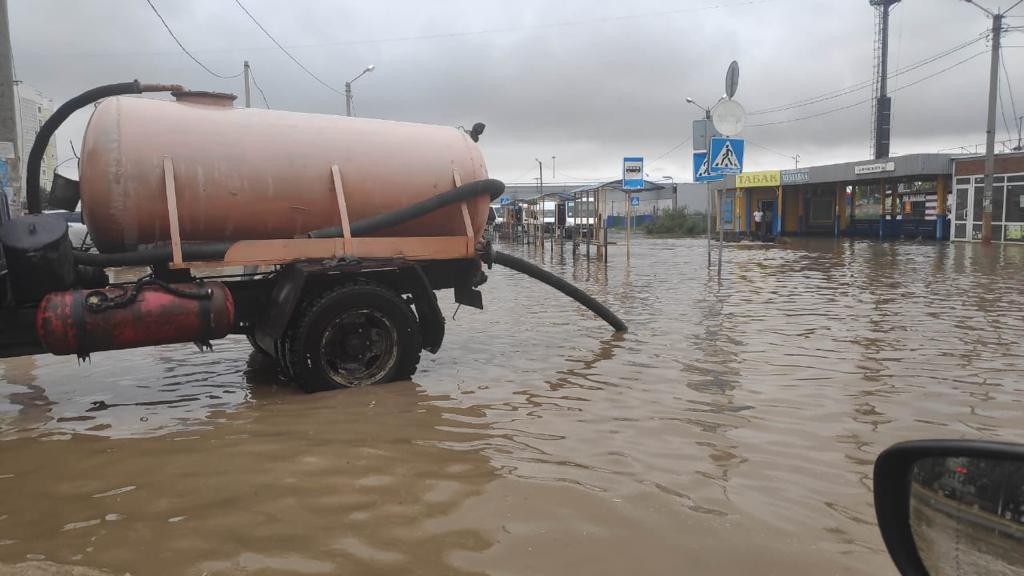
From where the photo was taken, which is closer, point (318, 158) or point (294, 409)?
point (294, 409)

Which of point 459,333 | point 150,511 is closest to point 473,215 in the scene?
point 459,333

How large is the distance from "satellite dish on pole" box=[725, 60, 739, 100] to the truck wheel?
9.71 metres

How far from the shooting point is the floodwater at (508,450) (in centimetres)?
322

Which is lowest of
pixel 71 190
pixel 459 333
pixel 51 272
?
pixel 459 333

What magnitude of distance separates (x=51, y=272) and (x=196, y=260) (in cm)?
98

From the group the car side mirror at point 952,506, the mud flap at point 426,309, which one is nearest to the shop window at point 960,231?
the mud flap at point 426,309

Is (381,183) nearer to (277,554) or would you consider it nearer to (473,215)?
(473,215)

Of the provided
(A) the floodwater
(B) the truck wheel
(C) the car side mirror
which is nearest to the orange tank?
(B) the truck wheel

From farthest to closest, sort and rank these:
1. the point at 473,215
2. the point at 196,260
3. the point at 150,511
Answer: the point at 473,215 → the point at 196,260 → the point at 150,511

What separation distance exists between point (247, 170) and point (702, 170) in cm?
1115

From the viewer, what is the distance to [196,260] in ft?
19.3

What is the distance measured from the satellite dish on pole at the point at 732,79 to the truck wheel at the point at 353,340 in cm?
971

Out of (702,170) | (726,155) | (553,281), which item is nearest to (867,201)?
(702,170)

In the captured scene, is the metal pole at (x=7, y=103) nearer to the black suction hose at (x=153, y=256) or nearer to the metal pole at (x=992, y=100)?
the black suction hose at (x=153, y=256)
